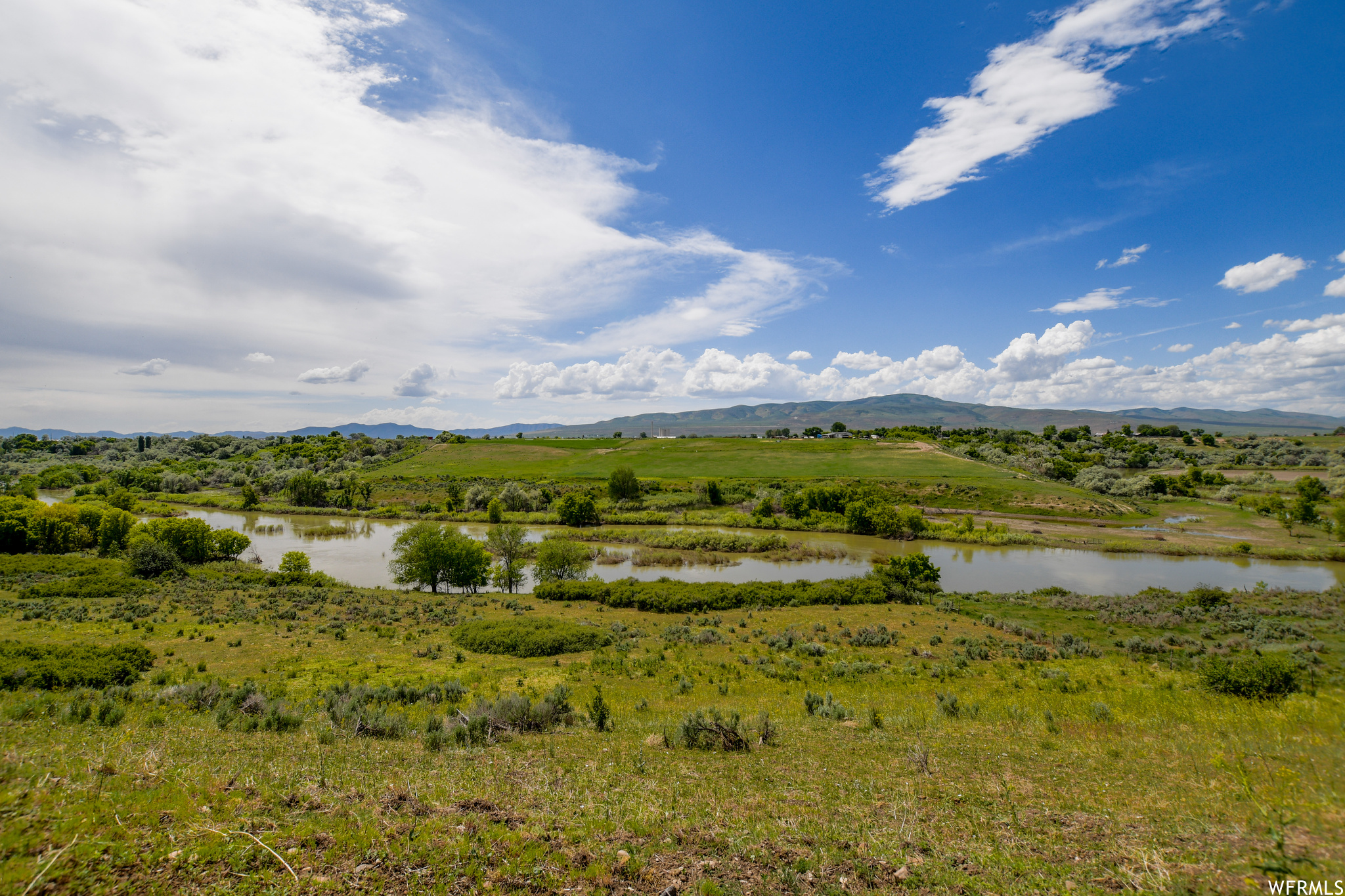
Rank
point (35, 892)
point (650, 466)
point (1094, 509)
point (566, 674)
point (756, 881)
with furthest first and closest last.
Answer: point (650, 466) → point (1094, 509) → point (566, 674) → point (756, 881) → point (35, 892)

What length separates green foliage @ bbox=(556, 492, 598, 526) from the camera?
64125mm

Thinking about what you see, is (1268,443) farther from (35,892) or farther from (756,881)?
(35,892)

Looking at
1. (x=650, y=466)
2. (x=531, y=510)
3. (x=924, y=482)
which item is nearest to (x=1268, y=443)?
(x=924, y=482)

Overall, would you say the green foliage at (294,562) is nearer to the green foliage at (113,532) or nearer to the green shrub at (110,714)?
the green foliage at (113,532)

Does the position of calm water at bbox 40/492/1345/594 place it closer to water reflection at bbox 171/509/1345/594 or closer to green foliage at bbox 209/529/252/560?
water reflection at bbox 171/509/1345/594

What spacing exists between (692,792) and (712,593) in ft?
79.2

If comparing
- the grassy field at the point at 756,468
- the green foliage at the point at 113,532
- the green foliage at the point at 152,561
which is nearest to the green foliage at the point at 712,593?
the green foliage at the point at 152,561

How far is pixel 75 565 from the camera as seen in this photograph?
3127cm

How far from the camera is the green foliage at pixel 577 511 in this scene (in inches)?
2525

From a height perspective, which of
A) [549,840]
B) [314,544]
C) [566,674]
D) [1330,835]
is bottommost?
[314,544]

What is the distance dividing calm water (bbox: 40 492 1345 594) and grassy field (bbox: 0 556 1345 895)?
78.0 ft

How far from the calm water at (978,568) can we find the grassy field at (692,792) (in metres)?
23.8

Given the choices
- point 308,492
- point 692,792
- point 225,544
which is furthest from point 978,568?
point 308,492

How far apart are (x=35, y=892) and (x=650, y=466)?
341ft
